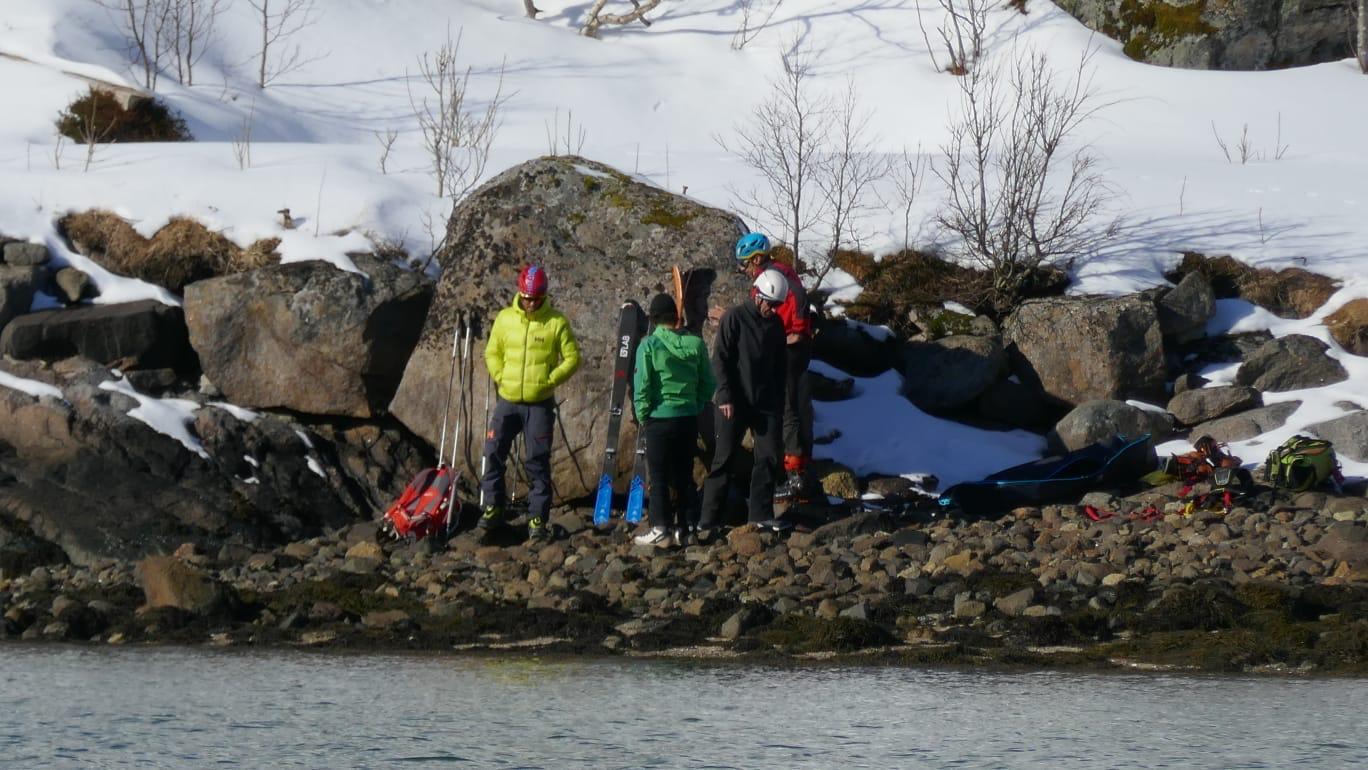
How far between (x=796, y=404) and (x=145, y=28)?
53.7 feet

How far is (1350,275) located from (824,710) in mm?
11320

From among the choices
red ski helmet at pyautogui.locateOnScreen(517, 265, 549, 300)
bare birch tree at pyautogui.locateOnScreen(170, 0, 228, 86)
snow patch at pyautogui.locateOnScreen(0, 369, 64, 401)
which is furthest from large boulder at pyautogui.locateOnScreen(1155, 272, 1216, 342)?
bare birch tree at pyautogui.locateOnScreen(170, 0, 228, 86)

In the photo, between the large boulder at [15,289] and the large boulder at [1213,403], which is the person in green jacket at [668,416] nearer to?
the large boulder at [1213,403]

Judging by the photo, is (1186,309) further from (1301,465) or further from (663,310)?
(663,310)

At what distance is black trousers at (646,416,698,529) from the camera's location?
9805 millimetres

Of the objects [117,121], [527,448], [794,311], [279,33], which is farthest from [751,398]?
[279,33]

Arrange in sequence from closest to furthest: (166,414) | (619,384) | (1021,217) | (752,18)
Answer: (619,384) → (166,414) → (1021,217) → (752,18)

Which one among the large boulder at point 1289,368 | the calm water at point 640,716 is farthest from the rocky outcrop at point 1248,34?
the calm water at point 640,716

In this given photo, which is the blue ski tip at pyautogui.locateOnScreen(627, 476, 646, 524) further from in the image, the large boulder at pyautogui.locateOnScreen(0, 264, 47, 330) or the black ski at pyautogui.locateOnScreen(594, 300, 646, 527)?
the large boulder at pyautogui.locateOnScreen(0, 264, 47, 330)

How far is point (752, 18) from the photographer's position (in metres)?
28.4

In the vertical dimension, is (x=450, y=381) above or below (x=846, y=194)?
below

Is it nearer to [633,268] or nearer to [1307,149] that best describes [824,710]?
Answer: [633,268]

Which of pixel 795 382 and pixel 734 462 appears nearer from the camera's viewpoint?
pixel 734 462

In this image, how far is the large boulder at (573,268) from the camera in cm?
1134
